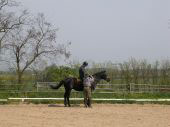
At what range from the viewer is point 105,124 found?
11.9 metres

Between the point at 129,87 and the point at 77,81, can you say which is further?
the point at 129,87

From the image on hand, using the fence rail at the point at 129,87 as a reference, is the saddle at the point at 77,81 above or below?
above

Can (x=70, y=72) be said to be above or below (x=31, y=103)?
above

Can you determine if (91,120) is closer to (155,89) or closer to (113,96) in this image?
(113,96)

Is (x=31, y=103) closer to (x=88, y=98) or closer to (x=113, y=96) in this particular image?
(x=88, y=98)

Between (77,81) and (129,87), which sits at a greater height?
(77,81)

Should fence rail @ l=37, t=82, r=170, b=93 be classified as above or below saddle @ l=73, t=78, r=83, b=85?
below

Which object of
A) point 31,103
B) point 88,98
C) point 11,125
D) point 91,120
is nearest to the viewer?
point 11,125

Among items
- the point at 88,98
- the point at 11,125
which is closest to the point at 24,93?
the point at 88,98

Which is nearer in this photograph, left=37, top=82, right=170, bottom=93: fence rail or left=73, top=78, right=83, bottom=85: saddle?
left=73, top=78, right=83, bottom=85: saddle

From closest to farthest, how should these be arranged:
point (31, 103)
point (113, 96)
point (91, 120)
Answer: point (91, 120)
point (31, 103)
point (113, 96)

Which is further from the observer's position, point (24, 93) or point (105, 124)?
point (24, 93)

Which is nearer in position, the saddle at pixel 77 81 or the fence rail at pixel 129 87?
the saddle at pixel 77 81

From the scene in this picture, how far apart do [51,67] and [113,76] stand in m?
4.92
